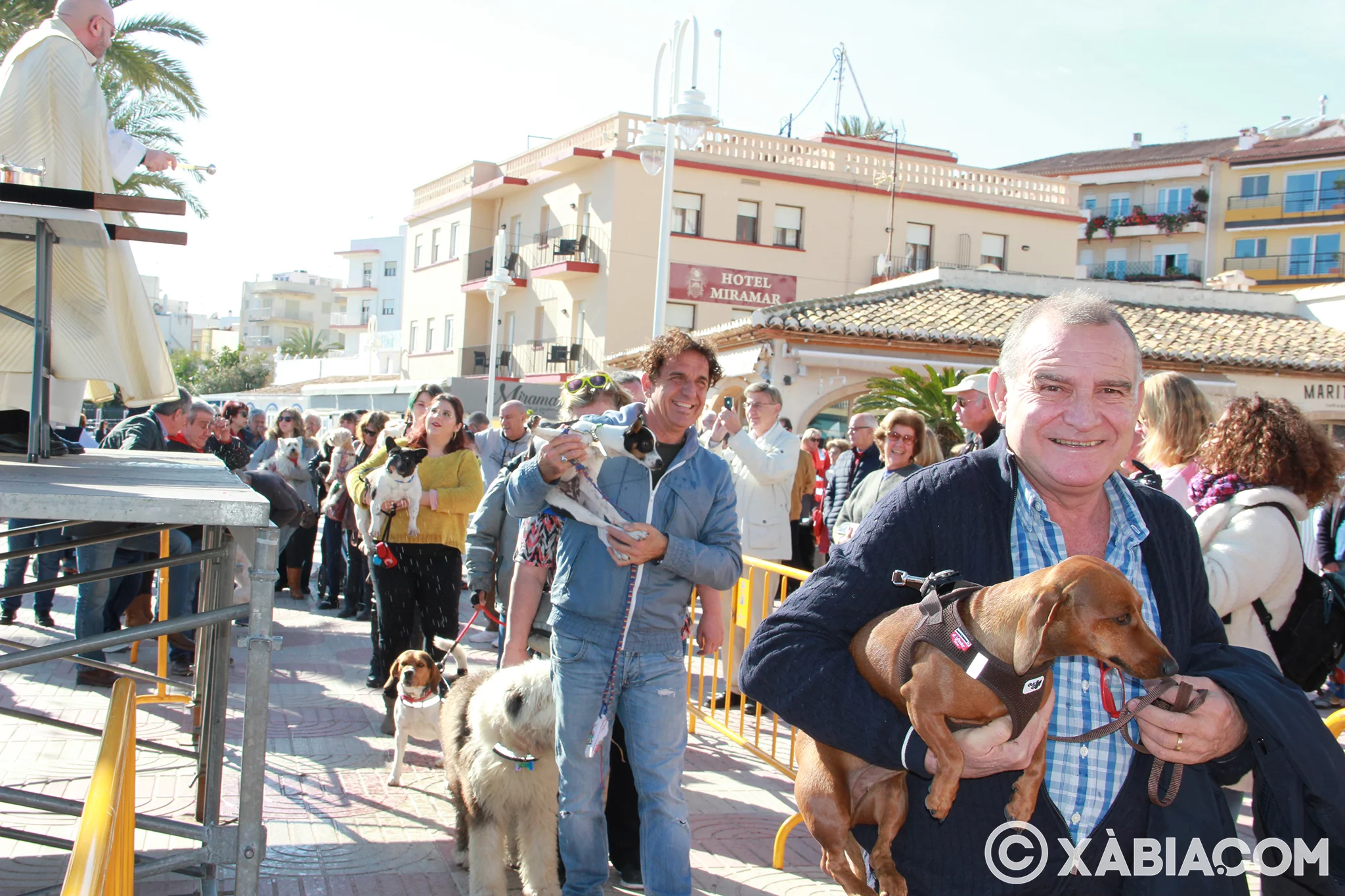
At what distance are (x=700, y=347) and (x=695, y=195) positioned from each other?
96.2 feet

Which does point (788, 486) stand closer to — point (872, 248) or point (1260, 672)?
point (1260, 672)

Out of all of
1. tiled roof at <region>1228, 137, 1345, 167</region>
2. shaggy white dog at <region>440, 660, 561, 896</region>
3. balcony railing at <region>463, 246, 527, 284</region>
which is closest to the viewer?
shaggy white dog at <region>440, 660, 561, 896</region>

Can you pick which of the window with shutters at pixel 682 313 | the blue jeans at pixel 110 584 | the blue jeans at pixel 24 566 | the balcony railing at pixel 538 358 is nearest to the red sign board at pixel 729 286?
the window with shutters at pixel 682 313

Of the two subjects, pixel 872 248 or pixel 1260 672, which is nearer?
pixel 1260 672

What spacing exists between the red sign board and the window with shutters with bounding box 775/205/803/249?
1.09m

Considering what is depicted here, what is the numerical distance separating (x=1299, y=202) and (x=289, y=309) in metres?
84.9

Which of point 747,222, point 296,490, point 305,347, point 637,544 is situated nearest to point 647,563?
point 637,544

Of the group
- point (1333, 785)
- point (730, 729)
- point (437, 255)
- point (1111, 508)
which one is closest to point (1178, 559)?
point (1111, 508)

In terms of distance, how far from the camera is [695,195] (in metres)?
32.7

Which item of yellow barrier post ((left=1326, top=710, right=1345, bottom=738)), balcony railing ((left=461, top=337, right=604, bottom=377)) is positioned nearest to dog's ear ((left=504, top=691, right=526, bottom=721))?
yellow barrier post ((left=1326, top=710, right=1345, bottom=738))

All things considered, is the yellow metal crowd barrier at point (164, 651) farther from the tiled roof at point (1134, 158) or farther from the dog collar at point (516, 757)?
the tiled roof at point (1134, 158)

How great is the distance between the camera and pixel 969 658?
197 cm

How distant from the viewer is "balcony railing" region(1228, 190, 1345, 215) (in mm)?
49938

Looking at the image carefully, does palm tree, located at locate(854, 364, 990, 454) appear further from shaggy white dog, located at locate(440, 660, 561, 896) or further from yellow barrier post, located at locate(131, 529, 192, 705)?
shaggy white dog, located at locate(440, 660, 561, 896)
